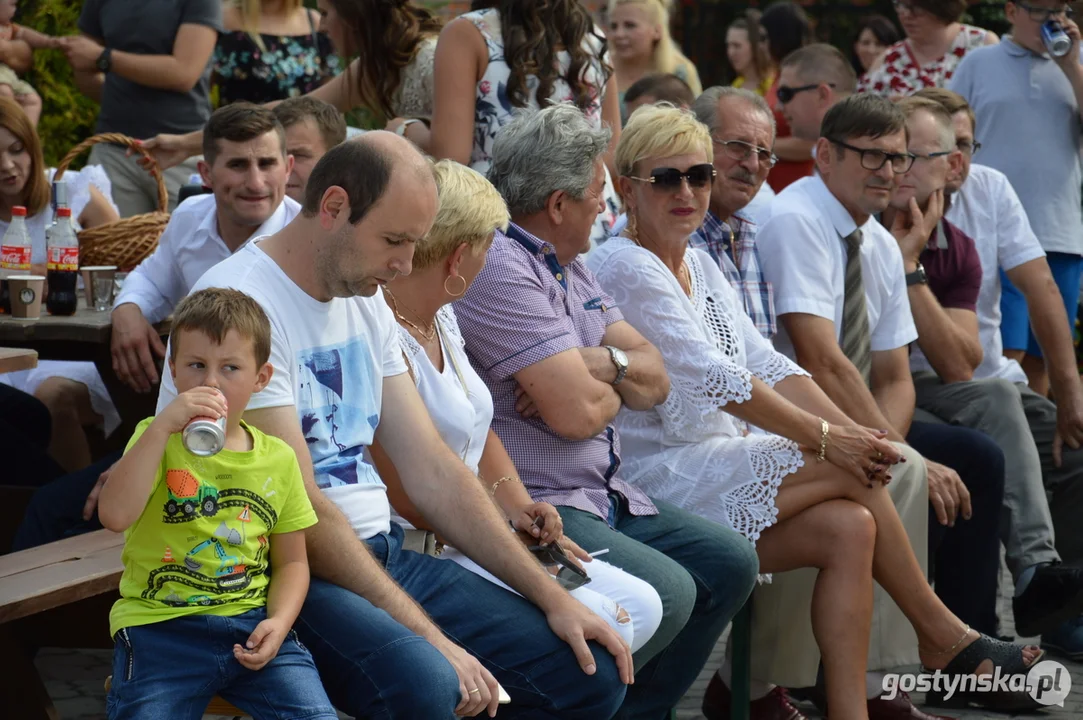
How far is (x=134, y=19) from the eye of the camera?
228 inches

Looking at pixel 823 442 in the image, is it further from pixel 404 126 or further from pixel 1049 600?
pixel 404 126

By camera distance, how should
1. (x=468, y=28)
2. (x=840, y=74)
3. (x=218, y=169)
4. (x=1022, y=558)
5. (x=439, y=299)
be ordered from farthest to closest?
(x=840, y=74) → (x=1022, y=558) → (x=468, y=28) → (x=218, y=169) → (x=439, y=299)

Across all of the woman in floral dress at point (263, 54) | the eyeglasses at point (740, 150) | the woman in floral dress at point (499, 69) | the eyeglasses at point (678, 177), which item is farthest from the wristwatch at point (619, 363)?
the woman in floral dress at point (263, 54)

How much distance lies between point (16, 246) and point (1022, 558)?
3.52 meters

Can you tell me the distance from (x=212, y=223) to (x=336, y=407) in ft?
4.55

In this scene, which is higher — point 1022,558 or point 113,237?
point 113,237

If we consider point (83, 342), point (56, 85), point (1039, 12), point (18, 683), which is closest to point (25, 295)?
point (83, 342)

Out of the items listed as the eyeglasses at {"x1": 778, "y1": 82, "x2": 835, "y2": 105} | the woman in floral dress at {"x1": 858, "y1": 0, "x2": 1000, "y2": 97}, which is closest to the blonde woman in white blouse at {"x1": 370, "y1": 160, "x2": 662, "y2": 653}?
the eyeglasses at {"x1": 778, "y1": 82, "x2": 835, "y2": 105}

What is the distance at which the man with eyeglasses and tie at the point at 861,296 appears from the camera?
456cm

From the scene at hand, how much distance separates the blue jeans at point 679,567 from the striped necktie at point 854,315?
3.97 feet

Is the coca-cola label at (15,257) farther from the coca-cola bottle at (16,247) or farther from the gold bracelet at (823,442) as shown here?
the gold bracelet at (823,442)

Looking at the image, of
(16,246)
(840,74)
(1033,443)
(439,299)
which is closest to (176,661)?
(439,299)

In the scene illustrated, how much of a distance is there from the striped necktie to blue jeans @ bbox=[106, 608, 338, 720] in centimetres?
269

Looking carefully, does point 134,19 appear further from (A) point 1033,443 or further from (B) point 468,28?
(A) point 1033,443
